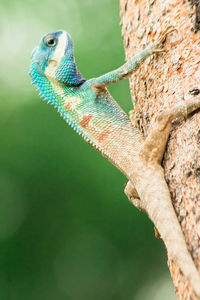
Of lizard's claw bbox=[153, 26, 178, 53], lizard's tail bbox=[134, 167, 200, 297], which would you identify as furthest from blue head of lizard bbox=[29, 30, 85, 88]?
lizard's tail bbox=[134, 167, 200, 297]

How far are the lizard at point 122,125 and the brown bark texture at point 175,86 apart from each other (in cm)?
6

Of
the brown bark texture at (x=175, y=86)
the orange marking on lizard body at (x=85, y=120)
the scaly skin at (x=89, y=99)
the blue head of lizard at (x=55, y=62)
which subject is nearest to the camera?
the brown bark texture at (x=175, y=86)

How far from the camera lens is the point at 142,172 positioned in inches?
106

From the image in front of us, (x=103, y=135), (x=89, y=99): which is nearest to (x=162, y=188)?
(x=103, y=135)

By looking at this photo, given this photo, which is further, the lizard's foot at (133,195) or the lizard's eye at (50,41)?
the lizard's eye at (50,41)

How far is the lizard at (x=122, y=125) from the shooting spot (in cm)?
220

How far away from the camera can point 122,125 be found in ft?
10.3

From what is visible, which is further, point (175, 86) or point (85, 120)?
point (85, 120)

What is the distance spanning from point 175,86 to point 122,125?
27.4 inches

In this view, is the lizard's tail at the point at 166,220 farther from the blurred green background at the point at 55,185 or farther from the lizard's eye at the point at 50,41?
the blurred green background at the point at 55,185

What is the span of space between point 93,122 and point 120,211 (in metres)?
4.16

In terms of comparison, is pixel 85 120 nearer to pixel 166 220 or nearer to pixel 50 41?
pixel 50 41

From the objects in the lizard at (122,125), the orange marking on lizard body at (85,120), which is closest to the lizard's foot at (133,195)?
the lizard at (122,125)

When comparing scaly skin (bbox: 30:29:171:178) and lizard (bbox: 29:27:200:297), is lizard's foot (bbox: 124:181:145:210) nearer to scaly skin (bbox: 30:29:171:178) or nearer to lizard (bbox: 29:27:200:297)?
lizard (bbox: 29:27:200:297)
